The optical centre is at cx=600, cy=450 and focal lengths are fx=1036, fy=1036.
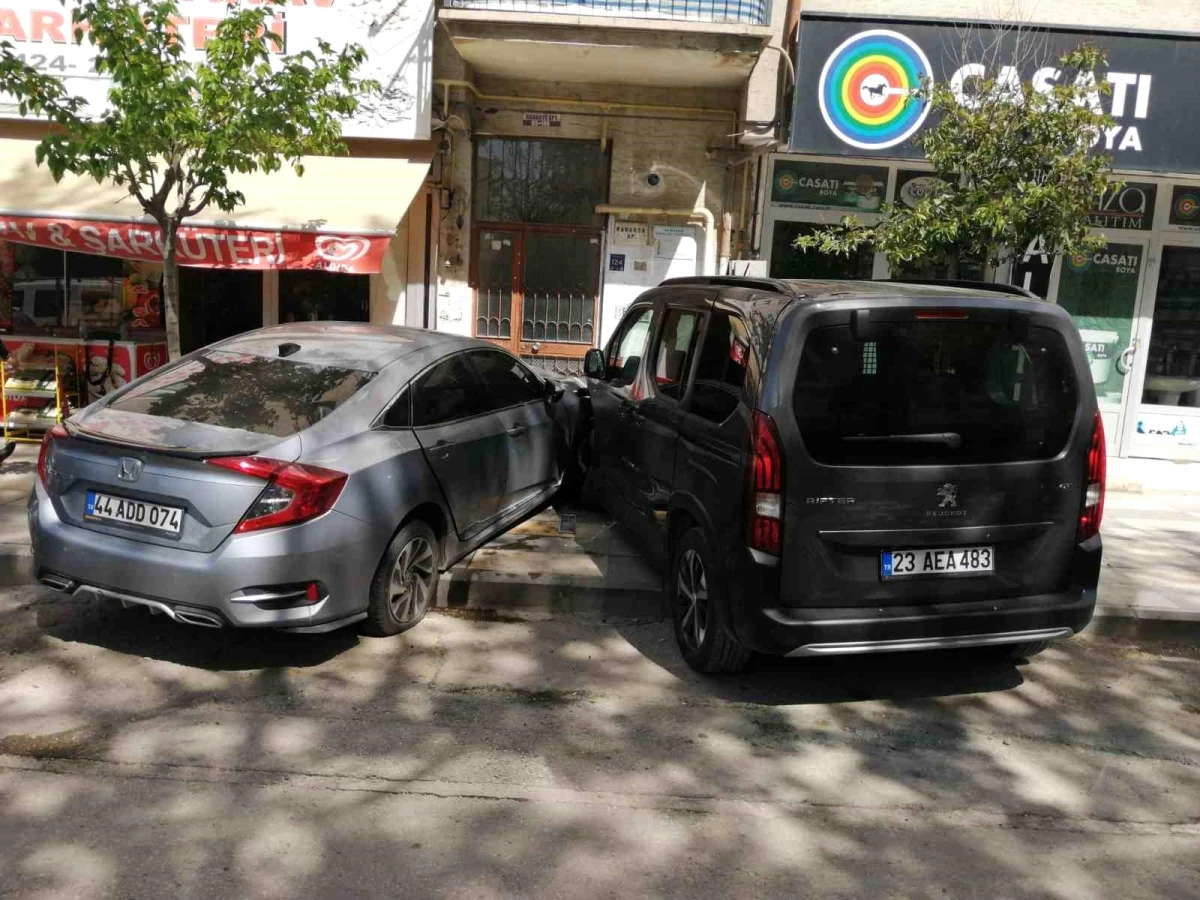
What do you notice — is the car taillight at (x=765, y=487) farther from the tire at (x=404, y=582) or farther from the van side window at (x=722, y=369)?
the tire at (x=404, y=582)

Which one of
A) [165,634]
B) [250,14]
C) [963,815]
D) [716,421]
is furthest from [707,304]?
[250,14]

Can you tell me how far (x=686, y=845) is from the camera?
3.55 meters

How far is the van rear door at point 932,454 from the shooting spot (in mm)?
4375

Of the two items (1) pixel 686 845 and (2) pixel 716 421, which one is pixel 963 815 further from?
(2) pixel 716 421

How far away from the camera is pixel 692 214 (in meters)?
11.4

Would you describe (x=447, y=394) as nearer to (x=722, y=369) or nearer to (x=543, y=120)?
(x=722, y=369)

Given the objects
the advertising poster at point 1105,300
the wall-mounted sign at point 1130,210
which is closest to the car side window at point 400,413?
the advertising poster at point 1105,300

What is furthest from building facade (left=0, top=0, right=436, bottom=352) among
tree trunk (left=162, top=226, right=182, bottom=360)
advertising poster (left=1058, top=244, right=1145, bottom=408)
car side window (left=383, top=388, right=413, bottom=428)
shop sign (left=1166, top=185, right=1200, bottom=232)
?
shop sign (left=1166, top=185, right=1200, bottom=232)

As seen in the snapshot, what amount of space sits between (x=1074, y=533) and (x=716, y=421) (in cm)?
169

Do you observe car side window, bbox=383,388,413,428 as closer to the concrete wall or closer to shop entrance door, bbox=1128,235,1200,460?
the concrete wall

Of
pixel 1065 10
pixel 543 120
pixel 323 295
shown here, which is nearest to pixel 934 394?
pixel 543 120

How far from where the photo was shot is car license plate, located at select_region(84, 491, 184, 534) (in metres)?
4.57

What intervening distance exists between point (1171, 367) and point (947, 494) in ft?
29.8

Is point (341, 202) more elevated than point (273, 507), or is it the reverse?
point (341, 202)
